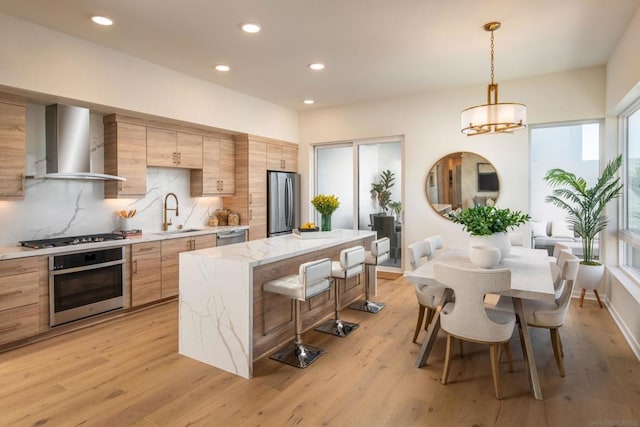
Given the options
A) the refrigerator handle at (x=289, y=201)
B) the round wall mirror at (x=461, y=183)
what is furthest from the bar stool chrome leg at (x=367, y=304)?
the refrigerator handle at (x=289, y=201)

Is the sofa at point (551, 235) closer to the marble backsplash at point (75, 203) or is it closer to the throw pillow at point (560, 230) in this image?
the throw pillow at point (560, 230)

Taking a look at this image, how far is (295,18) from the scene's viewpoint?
3.27m

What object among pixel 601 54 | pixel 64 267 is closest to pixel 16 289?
pixel 64 267

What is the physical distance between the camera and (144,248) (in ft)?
13.9

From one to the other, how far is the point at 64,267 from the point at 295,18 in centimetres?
320

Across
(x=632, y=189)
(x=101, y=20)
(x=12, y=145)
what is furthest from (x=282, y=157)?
(x=632, y=189)

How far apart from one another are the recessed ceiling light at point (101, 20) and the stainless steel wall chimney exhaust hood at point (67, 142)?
0.98 metres

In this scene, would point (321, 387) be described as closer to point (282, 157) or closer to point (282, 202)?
point (282, 202)

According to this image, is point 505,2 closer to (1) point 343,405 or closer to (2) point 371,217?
(1) point 343,405

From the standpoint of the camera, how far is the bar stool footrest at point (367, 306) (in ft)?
13.8

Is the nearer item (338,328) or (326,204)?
(338,328)

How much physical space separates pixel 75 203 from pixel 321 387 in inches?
136

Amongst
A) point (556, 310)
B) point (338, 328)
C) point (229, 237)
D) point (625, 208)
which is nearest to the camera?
point (556, 310)

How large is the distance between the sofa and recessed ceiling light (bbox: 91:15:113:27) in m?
6.23
